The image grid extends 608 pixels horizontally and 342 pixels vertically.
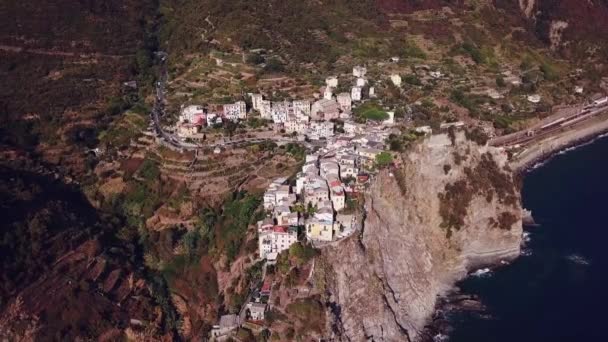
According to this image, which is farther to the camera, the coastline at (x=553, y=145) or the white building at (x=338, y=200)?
the coastline at (x=553, y=145)

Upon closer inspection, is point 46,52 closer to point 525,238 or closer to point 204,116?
point 204,116

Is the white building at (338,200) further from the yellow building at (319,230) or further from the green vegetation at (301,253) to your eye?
the green vegetation at (301,253)

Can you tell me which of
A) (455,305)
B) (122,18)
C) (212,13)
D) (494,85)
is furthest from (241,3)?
(455,305)

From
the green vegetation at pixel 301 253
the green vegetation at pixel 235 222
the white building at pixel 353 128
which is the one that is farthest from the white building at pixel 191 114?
the green vegetation at pixel 301 253

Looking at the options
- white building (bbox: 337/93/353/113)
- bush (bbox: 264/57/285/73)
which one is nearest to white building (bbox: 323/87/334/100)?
white building (bbox: 337/93/353/113)

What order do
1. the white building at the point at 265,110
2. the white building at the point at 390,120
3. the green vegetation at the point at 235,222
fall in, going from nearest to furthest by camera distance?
the green vegetation at the point at 235,222 < the white building at the point at 390,120 < the white building at the point at 265,110

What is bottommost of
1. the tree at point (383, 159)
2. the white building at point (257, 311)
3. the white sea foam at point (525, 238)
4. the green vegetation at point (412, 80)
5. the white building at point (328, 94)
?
the white building at point (257, 311)

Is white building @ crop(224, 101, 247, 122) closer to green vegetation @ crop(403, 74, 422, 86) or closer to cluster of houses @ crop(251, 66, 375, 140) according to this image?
cluster of houses @ crop(251, 66, 375, 140)
